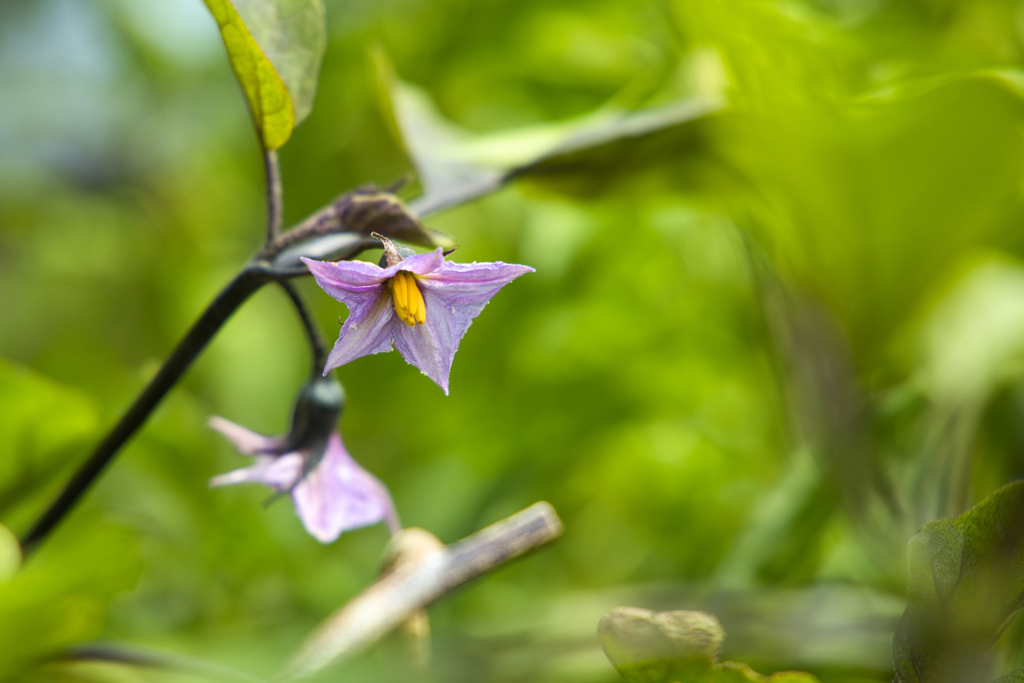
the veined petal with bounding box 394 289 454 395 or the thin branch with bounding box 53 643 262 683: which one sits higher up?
the veined petal with bounding box 394 289 454 395

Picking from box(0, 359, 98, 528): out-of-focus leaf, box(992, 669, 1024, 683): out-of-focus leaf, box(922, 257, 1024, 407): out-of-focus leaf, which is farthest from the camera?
box(922, 257, 1024, 407): out-of-focus leaf

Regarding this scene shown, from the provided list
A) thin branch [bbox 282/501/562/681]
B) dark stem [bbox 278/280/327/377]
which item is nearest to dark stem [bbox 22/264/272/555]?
→ dark stem [bbox 278/280/327/377]

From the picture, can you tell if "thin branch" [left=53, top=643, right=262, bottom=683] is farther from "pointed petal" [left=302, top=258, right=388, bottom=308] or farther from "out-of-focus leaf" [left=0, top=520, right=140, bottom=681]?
"pointed petal" [left=302, top=258, right=388, bottom=308]

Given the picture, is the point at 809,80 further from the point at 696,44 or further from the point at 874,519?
the point at 874,519

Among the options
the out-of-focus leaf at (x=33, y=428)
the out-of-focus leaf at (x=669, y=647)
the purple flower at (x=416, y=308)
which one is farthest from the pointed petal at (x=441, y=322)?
the out-of-focus leaf at (x=33, y=428)

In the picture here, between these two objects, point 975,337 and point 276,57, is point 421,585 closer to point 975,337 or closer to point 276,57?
point 276,57

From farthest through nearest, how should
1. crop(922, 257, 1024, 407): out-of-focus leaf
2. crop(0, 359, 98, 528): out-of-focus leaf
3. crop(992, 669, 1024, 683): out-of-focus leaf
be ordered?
crop(922, 257, 1024, 407): out-of-focus leaf
crop(0, 359, 98, 528): out-of-focus leaf
crop(992, 669, 1024, 683): out-of-focus leaf

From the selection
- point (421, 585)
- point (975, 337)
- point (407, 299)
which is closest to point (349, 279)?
point (407, 299)
